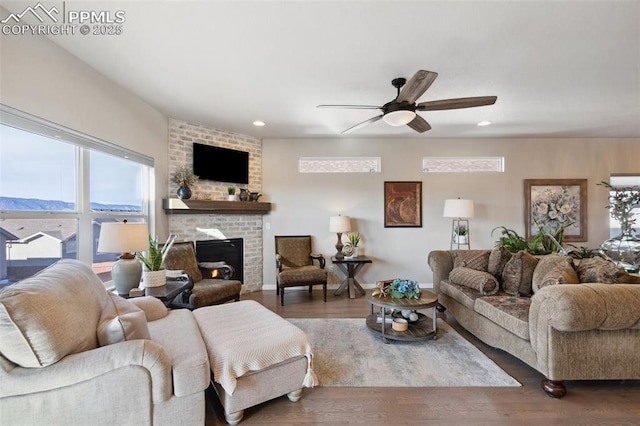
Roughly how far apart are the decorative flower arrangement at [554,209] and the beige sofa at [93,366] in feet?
16.6

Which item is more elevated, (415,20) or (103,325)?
(415,20)

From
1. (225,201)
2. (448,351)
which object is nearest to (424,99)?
(448,351)

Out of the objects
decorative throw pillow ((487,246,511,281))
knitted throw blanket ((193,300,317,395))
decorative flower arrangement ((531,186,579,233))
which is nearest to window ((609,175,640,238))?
decorative flower arrangement ((531,186,579,233))

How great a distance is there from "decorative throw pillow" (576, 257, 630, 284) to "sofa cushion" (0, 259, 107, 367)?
11.4 feet

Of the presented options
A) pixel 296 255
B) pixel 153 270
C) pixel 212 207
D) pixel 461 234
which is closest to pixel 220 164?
pixel 212 207

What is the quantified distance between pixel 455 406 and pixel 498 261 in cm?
180

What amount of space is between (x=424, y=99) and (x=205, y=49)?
7.68 ft

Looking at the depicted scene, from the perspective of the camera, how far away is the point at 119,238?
7.29 feet

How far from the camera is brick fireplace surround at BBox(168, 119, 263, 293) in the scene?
157 inches

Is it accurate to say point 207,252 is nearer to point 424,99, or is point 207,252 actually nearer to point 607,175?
point 424,99

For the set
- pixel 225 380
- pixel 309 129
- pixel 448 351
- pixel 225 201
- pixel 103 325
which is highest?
pixel 309 129

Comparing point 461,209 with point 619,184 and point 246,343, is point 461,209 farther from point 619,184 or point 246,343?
point 246,343

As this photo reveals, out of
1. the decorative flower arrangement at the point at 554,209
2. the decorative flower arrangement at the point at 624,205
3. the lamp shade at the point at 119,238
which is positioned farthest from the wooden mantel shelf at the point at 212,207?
the decorative flower arrangement at the point at 624,205

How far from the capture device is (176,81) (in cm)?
278
